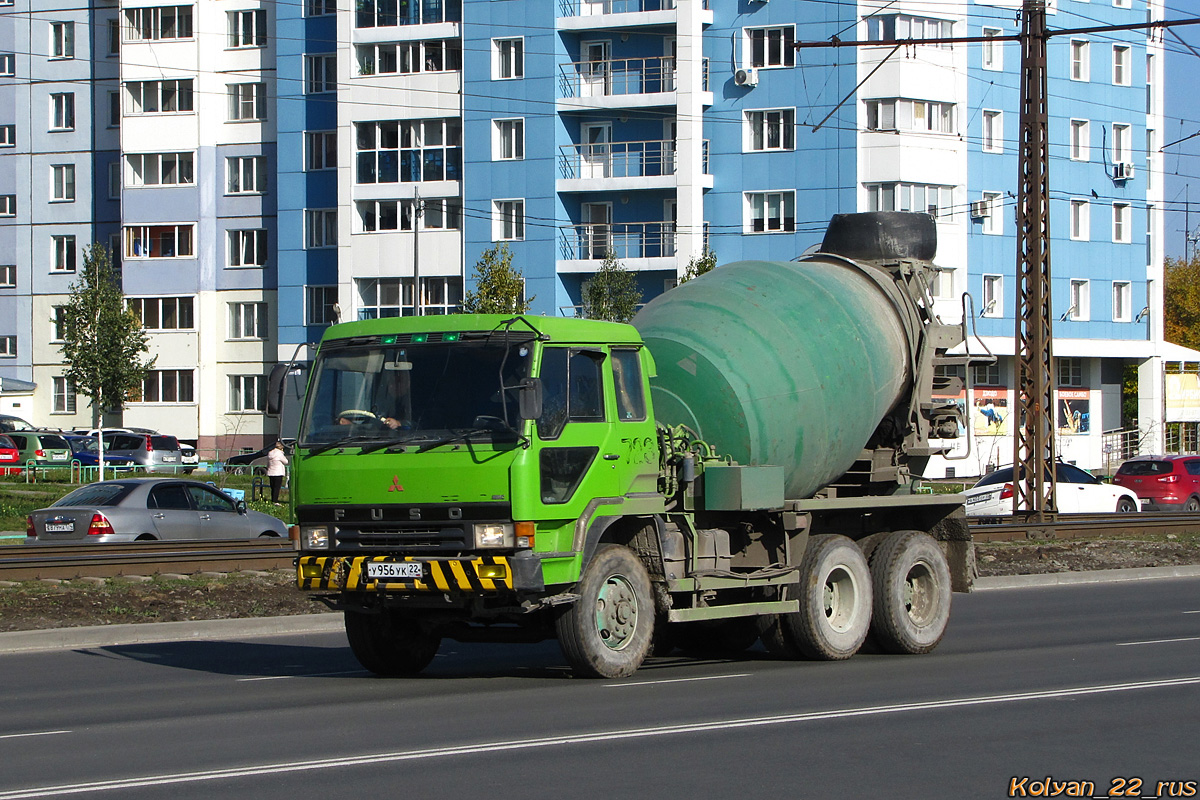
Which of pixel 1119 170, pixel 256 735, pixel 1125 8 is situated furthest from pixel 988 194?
pixel 256 735

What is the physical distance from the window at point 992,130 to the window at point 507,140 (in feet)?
57.9

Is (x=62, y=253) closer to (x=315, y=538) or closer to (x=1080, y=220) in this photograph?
(x=1080, y=220)

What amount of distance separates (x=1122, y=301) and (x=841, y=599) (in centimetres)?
5190

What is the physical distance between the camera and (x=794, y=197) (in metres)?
57.1

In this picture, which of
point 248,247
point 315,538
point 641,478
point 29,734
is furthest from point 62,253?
point 29,734

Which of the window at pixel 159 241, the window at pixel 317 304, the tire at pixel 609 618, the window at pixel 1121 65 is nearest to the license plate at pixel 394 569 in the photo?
the tire at pixel 609 618

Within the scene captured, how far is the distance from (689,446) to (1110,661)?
3.88 meters

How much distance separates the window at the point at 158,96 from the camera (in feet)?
211

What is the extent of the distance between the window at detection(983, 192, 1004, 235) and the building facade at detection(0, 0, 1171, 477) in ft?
0.39

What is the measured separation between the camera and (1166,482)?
4091 centimetres

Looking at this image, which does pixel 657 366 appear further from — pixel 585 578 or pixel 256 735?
pixel 256 735

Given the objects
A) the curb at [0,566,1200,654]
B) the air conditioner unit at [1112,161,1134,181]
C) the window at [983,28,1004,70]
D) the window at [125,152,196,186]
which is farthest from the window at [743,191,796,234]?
the curb at [0,566,1200,654]

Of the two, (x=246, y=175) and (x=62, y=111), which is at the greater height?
(x=62, y=111)

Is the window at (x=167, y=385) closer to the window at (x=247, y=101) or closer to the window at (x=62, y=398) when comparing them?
the window at (x=62, y=398)
